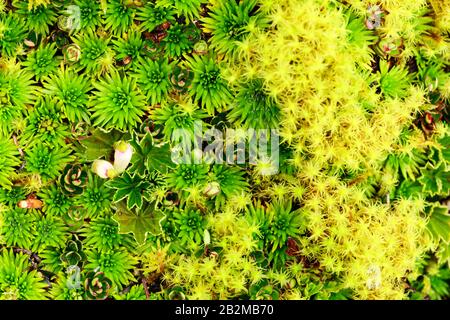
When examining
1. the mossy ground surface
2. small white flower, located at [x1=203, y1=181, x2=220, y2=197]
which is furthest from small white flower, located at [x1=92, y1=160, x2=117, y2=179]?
small white flower, located at [x1=203, y1=181, x2=220, y2=197]

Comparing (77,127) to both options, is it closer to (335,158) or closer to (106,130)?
(106,130)

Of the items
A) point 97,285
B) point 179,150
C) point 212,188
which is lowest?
point 97,285

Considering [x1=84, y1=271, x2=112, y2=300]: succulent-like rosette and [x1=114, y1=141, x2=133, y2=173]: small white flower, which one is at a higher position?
[x1=114, y1=141, x2=133, y2=173]: small white flower

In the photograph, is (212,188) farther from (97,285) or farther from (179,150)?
(97,285)

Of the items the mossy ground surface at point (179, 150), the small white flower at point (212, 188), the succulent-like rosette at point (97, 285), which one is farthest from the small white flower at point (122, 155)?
the succulent-like rosette at point (97, 285)

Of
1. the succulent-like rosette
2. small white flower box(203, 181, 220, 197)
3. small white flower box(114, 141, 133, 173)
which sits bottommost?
the succulent-like rosette

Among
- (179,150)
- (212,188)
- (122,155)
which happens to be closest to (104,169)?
(122,155)

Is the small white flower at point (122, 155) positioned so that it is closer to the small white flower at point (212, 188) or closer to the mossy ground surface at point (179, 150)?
the mossy ground surface at point (179, 150)

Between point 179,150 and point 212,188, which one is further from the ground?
point 179,150

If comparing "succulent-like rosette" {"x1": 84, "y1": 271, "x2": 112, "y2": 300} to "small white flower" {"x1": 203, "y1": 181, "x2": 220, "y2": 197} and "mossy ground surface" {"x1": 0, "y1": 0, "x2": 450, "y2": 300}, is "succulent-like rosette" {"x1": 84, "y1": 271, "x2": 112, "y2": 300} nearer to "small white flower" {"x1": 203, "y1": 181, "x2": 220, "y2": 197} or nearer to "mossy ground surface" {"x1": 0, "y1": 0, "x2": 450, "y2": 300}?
"mossy ground surface" {"x1": 0, "y1": 0, "x2": 450, "y2": 300}

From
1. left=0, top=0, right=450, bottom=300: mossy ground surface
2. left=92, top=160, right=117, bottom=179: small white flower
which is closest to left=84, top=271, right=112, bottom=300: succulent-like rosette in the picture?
left=0, top=0, right=450, bottom=300: mossy ground surface

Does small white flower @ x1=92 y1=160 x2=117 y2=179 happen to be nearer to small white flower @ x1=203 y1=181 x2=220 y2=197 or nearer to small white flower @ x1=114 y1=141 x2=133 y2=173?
small white flower @ x1=114 y1=141 x2=133 y2=173
